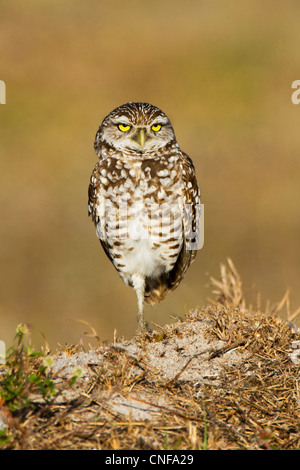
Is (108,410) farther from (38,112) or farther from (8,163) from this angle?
(38,112)

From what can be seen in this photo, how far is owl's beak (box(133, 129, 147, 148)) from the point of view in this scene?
4.43 meters

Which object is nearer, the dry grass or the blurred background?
the dry grass

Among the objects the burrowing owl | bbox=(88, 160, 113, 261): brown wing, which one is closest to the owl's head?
the burrowing owl

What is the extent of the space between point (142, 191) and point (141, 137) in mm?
378

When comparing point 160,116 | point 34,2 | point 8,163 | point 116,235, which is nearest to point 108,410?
point 116,235

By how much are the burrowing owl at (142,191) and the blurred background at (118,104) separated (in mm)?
816

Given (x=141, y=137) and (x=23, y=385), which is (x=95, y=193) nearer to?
(x=141, y=137)

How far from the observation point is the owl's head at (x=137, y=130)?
4.45 m

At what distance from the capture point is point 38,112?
41.5ft

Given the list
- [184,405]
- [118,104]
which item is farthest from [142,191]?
[118,104]

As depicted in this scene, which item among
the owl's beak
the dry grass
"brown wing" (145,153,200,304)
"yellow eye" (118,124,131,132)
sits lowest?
the dry grass

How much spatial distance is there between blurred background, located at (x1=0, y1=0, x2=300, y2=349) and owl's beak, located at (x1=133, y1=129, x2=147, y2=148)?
148 centimetres

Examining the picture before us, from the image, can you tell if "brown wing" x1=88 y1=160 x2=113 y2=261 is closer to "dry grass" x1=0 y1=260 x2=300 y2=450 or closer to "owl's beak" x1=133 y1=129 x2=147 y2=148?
"owl's beak" x1=133 y1=129 x2=147 y2=148
